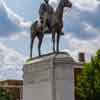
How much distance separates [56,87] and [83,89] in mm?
27917

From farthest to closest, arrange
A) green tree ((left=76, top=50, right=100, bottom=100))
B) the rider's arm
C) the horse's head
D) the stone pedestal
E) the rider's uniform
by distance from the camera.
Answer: green tree ((left=76, top=50, right=100, bottom=100)), the rider's arm, the rider's uniform, the horse's head, the stone pedestal

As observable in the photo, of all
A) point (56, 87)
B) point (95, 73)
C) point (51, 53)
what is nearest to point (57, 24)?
point (51, 53)

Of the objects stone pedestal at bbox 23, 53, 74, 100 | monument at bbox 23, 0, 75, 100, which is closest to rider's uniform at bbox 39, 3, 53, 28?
monument at bbox 23, 0, 75, 100

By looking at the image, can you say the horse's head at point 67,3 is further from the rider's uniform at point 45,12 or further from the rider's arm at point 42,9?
the rider's arm at point 42,9

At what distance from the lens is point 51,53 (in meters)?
20.8

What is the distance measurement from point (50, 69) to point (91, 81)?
1082 inches

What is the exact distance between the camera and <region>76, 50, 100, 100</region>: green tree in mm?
45812

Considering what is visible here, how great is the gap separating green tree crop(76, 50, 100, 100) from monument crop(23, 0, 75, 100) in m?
23.9

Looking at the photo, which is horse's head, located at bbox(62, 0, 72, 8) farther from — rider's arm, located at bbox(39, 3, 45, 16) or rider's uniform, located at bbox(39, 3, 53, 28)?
rider's arm, located at bbox(39, 3, 45, 16)

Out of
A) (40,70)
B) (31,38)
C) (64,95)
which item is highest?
(31,38)

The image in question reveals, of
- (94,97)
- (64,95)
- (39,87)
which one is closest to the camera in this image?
(64,95)

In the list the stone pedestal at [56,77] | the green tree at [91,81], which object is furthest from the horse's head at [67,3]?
the green tree at [91,81]

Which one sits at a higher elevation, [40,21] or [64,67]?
[40,21]

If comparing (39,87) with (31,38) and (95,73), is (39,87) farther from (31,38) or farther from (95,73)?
(95,73)
